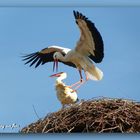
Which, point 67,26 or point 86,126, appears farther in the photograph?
point 67,26

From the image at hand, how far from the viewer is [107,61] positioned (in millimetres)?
3627

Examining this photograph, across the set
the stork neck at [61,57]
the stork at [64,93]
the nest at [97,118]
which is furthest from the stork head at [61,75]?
the nest at [97,118]

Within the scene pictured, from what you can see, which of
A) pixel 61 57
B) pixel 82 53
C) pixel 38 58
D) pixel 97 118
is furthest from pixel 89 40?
pixel 97 118

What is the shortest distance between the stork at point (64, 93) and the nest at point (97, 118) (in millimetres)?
114

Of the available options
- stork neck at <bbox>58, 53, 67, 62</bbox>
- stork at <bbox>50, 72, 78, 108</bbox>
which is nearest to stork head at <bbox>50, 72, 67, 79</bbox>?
stork at <bbox>50, 72, 78, 108</bbox>

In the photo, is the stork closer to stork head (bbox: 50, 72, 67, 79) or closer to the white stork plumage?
stork head (bbox: 50, 72, 67, 79)

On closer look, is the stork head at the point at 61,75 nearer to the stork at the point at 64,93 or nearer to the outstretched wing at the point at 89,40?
the stork at the point at 64,93

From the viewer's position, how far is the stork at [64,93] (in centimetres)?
358

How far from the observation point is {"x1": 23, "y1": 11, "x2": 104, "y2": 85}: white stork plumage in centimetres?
362

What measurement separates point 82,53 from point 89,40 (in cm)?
11

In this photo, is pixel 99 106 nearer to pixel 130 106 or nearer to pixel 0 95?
pixel 130 106

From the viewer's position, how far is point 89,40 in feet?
12.0

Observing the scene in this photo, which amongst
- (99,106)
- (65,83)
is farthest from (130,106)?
(65,83)

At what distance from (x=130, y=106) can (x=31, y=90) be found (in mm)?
632
